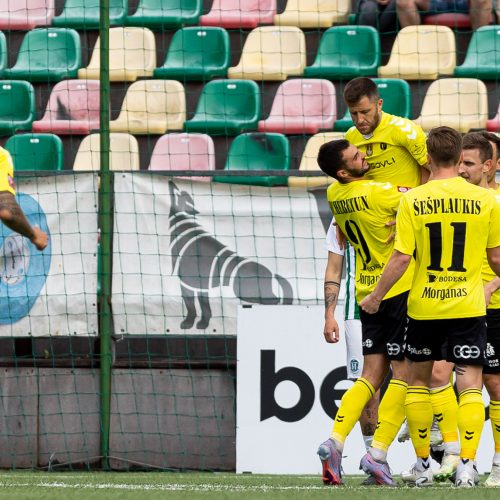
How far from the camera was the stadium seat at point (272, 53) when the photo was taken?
11.1 m

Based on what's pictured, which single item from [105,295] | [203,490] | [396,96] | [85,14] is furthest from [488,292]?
[85,14]

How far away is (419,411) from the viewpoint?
6.12 meters

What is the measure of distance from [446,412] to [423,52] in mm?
5282

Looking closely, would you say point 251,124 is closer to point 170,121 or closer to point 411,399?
point 170,121

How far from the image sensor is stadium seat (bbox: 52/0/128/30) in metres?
11.5

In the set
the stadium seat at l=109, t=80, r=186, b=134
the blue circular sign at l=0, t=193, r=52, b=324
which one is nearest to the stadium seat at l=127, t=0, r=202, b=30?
the stadium seat at l=109, t=80, r=186, b=134

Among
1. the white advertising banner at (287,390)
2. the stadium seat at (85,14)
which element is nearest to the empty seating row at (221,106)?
the stadium seat at (85,14)

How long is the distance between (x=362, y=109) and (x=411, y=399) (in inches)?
62.2

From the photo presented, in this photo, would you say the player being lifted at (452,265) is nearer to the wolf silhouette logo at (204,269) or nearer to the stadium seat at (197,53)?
the wolf silhouette logo at (204,269)

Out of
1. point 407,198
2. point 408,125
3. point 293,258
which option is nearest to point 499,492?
point 407,198

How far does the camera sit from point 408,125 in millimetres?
6828

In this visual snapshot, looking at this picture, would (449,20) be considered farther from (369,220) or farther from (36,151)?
(369,220)

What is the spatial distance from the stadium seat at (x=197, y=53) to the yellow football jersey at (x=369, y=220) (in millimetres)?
4689

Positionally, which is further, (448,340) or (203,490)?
(448,340)
